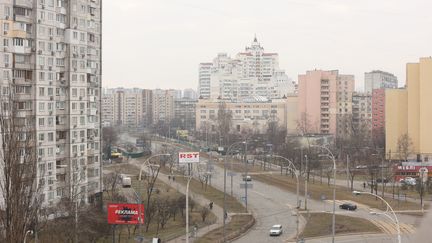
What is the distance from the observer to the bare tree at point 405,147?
64.7 metres

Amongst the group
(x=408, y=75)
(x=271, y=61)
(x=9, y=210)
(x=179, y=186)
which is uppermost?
(x=271, y=61)

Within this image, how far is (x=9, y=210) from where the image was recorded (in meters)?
10.1

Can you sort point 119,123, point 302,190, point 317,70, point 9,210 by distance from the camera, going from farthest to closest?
point 119,123 → point 317,70 → point 302,190 → point 9,210

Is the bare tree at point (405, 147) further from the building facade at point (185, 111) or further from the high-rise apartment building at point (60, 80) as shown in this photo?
the building facade at point (185, 111)

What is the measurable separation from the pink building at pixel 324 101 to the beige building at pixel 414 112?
24.6 m

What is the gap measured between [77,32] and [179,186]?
18177mm

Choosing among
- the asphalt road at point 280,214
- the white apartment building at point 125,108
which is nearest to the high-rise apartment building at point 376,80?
the white apartment building at point 125,108

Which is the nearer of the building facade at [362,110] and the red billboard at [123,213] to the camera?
the red billboard at [123,213]

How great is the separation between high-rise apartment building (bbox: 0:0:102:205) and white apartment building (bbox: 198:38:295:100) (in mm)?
123383

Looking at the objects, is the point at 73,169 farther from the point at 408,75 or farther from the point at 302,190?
the point at 408,75

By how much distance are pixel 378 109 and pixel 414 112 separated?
111ft

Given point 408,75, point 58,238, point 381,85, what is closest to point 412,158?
point 408,75

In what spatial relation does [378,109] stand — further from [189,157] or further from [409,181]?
[189,157]

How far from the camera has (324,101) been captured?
9825 centimetres
